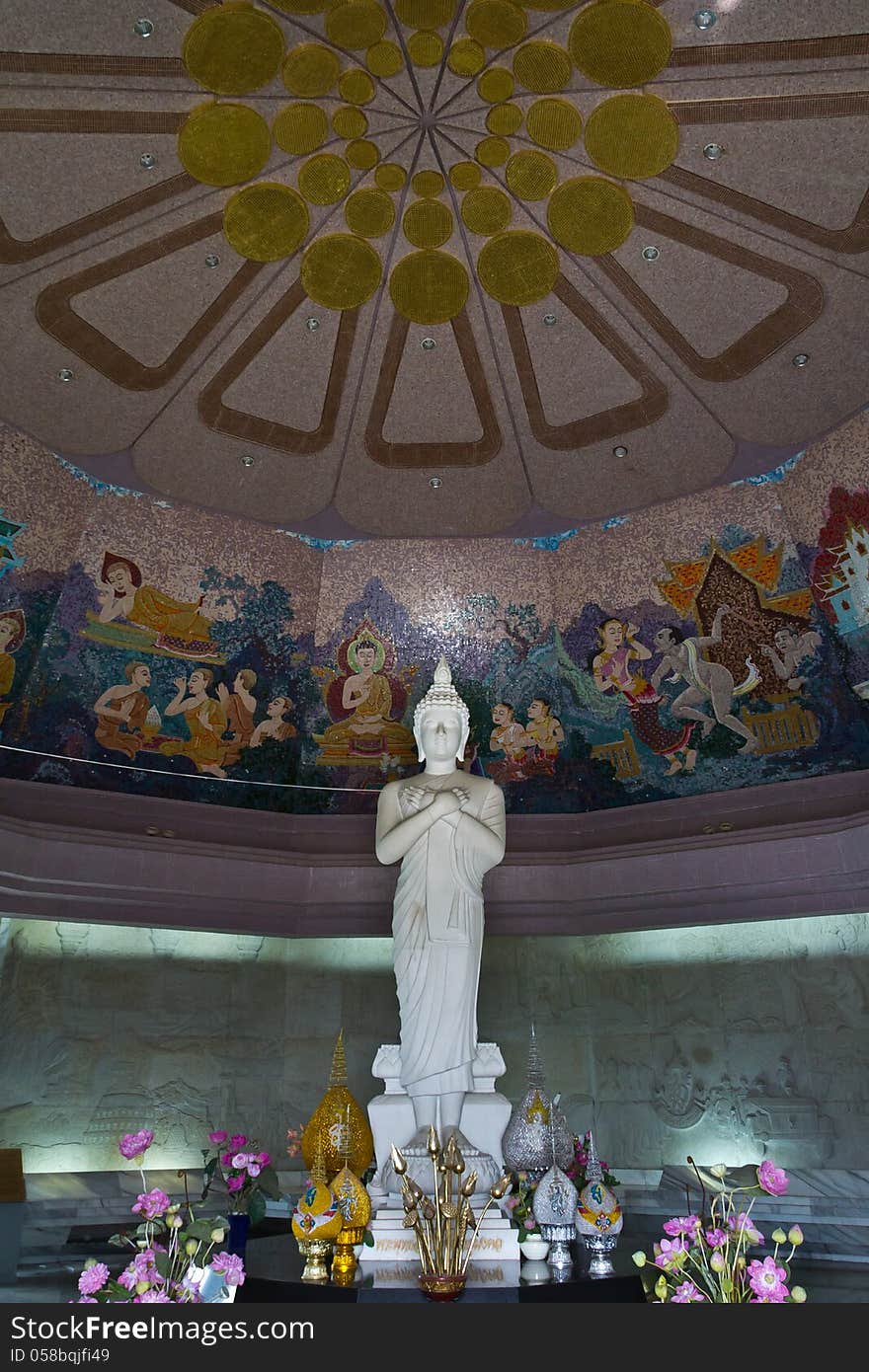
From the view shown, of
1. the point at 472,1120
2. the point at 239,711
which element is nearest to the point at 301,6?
the point at 239,711

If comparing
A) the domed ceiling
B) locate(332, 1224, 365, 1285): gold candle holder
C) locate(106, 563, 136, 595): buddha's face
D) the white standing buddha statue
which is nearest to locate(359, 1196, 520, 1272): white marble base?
locate(332, 1224, 365, 1285): gold candle holder

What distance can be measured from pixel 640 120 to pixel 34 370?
4912 mm

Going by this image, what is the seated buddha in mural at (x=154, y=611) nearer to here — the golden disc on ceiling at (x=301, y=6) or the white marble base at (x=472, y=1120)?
the golden disc on ceiling at (x=301, y=6)

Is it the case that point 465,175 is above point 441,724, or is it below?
above

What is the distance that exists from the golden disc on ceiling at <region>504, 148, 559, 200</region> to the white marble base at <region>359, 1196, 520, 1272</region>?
22.0 ft

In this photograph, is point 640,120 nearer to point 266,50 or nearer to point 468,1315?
point 266,50

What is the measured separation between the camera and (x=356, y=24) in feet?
18.9

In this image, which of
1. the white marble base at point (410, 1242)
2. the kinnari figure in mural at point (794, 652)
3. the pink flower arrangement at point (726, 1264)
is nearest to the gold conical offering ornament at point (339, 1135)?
the white marble base at point (410, 1242)

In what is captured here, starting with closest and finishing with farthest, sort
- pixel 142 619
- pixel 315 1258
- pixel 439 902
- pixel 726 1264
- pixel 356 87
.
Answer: pixel 726 1264 → pixel 315 1258 → pixel 439 902 → pixel 356 87 → pixel 142 619

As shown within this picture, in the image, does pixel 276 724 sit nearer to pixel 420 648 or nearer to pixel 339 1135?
pixel 420 648

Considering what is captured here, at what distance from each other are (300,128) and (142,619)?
14.5ft

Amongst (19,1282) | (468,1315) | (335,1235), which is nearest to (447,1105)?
(335,1235)

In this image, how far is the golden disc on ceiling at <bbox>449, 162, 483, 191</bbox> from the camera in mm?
6762

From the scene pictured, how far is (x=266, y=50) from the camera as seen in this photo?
19.1ft
